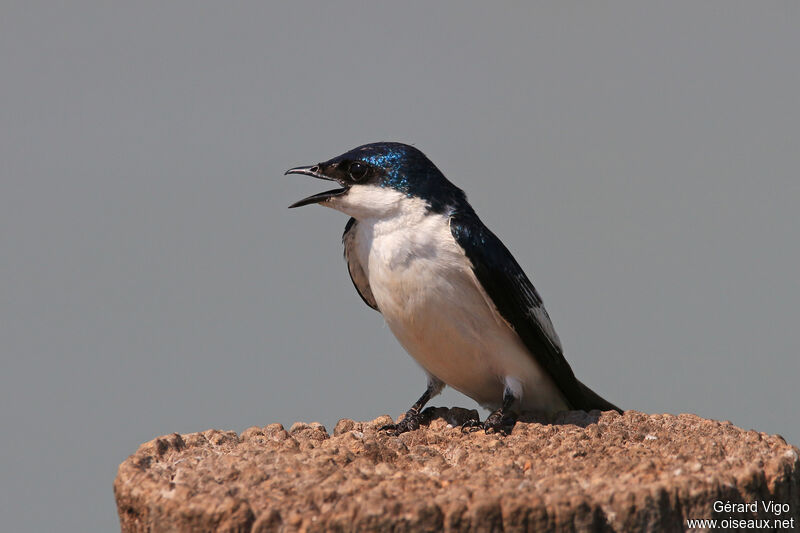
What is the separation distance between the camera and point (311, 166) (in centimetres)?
712

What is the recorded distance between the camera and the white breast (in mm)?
6777

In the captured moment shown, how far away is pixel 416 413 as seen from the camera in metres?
7.14

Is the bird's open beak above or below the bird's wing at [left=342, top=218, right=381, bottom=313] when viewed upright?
above

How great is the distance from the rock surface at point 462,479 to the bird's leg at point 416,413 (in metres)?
0.47

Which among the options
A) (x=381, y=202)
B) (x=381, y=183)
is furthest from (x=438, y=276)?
(x=381, y=183)

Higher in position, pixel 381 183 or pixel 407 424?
pixel 381 183

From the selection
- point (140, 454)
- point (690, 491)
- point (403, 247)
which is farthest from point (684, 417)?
point (140, 454)

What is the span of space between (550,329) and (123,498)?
301 centimetres

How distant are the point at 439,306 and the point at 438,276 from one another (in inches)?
7.3

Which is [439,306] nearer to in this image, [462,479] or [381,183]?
[381,183]

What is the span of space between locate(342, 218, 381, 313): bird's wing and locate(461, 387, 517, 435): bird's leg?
112 centimetres

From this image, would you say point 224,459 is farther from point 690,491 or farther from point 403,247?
point 690,491

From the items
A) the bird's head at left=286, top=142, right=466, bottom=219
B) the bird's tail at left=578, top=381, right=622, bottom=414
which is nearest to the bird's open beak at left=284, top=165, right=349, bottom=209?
the bird's head at left=286, top=142, right=466, bottom=219

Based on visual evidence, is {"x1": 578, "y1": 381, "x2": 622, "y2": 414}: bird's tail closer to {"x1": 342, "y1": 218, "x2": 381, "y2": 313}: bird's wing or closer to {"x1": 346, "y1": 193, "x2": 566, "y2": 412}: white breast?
{"x1": 346, "y1": 193, "x2": 566, "y2": 412}: white breast
